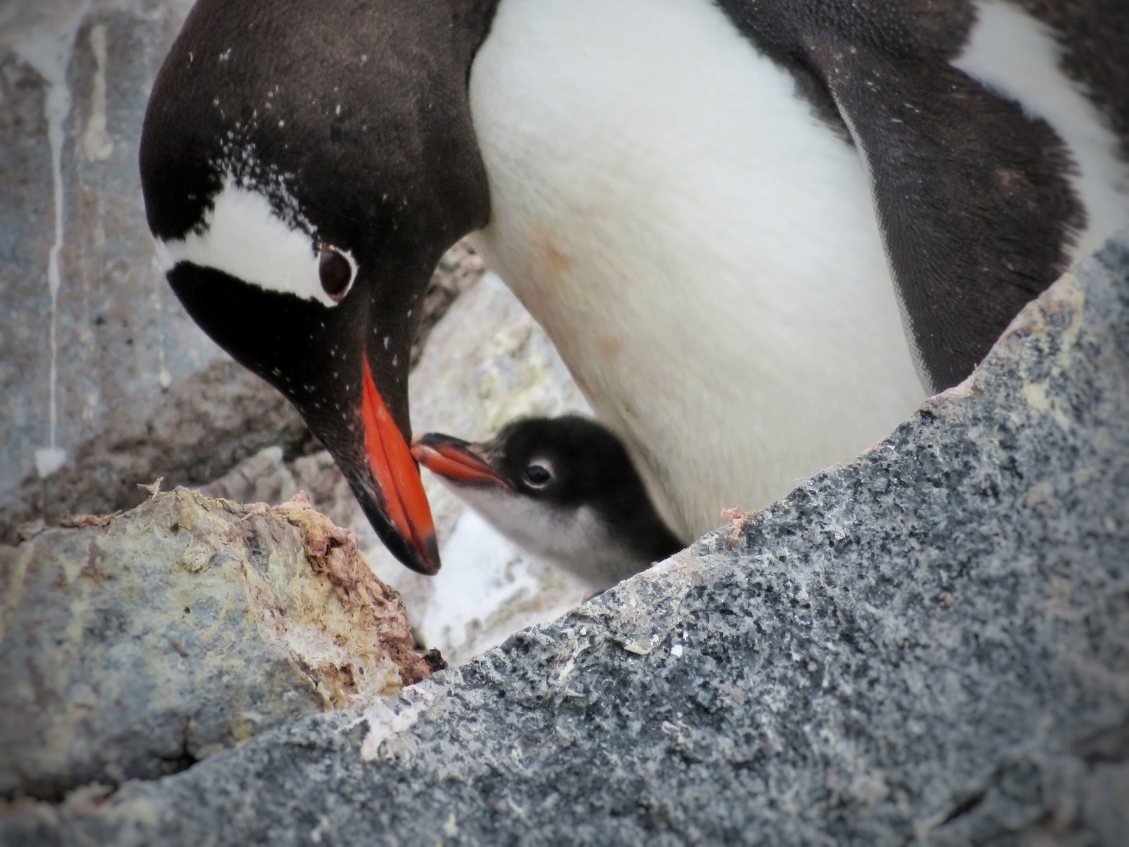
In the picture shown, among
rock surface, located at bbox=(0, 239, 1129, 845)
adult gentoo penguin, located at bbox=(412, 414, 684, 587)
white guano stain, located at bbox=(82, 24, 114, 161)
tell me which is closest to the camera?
rock surface, located at bbox=(0, 239, 1129, 845)

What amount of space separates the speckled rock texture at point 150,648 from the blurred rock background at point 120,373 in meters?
0.95

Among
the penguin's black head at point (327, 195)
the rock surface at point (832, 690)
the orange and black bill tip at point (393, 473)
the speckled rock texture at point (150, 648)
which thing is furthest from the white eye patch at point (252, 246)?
the rock surface at point (832, 690)

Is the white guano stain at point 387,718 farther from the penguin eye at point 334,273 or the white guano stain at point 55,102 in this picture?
the white guano stain at point 55,102

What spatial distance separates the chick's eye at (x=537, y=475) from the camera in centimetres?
158

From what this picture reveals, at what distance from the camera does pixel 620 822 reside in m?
0.58

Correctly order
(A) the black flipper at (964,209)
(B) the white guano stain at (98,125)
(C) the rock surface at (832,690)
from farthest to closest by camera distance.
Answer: (B) the white guano stain at (98,125) < (A) the black flipper at (964,209) < (C) the rock surface at (832,690)

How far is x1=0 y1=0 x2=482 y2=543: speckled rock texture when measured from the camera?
1.77 m

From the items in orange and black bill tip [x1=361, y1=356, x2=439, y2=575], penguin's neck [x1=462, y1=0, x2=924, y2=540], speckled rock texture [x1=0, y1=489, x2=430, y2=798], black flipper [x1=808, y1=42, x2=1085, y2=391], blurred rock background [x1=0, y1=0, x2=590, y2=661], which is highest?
black flipper [x1=808, y1=42, x2=1085, y2=391]

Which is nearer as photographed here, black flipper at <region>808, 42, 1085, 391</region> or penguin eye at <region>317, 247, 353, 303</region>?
black flipper at <region>808, 42, 1085, 391</region>

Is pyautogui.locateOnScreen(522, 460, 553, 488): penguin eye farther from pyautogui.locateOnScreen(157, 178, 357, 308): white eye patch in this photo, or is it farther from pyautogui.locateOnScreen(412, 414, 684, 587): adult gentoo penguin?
pyautogui.locateOnScreen(157, 178, 357, 308): white eye patch

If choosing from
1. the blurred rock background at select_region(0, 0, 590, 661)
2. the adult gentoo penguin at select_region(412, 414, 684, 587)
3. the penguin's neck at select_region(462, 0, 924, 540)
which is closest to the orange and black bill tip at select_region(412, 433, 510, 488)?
the adult gentoo penguin at select_region(412, 414, 684, 587)

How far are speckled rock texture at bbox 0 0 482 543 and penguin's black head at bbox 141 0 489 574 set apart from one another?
0.87 metres

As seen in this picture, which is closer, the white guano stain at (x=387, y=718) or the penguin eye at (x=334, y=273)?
the white guano stain at (x=387, y=718)

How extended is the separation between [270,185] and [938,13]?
633mm
